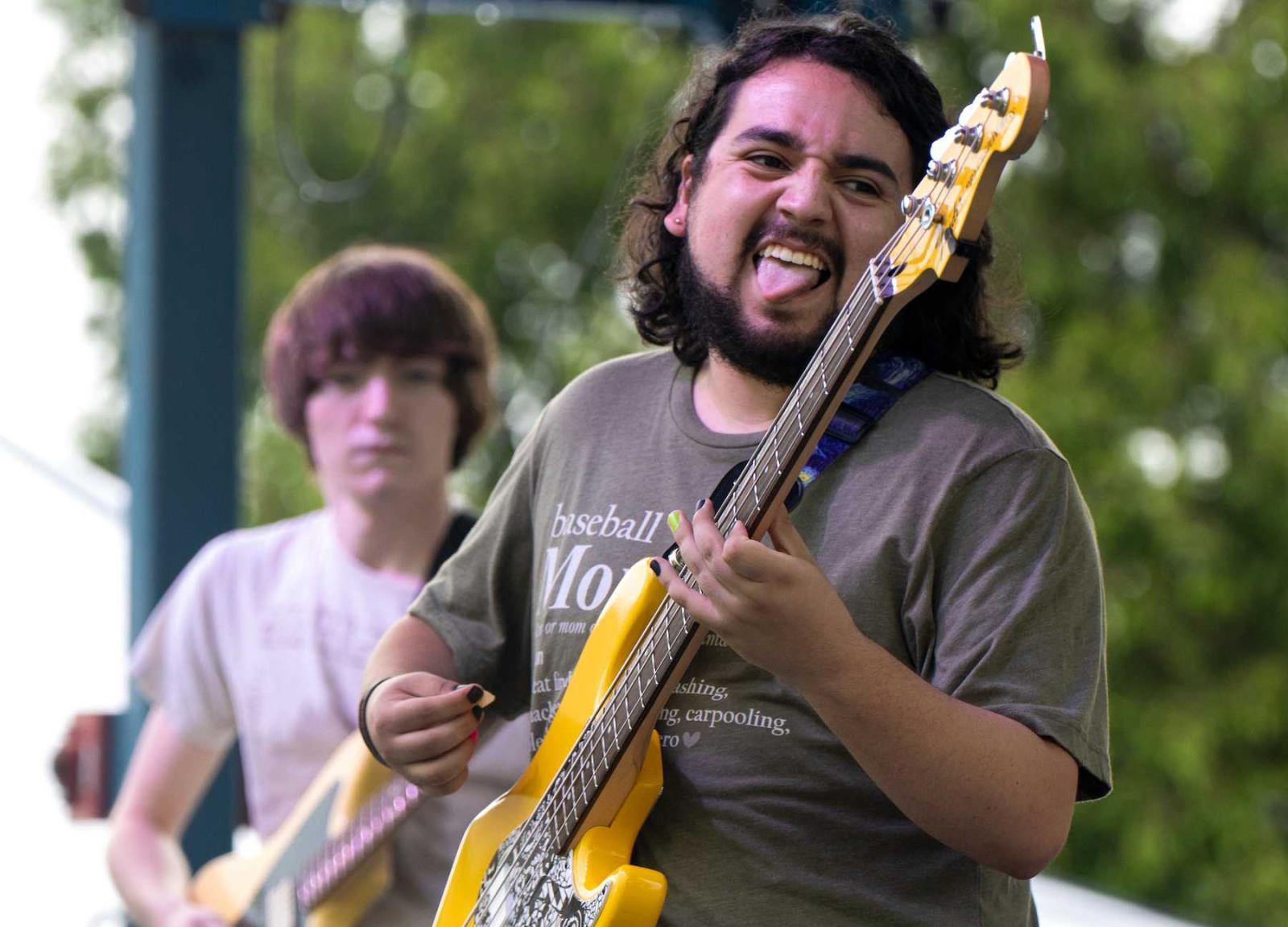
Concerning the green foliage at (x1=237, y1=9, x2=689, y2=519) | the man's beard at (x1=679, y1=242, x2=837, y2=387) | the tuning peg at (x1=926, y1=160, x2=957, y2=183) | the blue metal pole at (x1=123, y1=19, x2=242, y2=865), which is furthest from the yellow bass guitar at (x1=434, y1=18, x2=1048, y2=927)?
the green foliage at (x1=237, y1=9, x2=689, y2=519)

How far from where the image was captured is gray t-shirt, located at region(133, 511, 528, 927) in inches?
106

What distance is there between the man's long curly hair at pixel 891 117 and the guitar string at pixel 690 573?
168 mm

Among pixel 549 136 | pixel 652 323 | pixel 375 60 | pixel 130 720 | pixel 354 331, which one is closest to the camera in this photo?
pixel 652 323

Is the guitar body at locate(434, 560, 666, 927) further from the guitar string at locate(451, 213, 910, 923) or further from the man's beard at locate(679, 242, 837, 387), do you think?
the man's beard at locate(679, 242, 837, 387)

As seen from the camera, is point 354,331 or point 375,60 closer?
point 354,331

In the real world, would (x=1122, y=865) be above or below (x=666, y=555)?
below

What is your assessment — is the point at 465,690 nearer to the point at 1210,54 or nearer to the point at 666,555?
the point at 666,555

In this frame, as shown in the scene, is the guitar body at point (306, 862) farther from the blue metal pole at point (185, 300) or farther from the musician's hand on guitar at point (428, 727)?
the musician's hand on guitar at point (428, 727)

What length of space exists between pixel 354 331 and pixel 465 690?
4.22 feet

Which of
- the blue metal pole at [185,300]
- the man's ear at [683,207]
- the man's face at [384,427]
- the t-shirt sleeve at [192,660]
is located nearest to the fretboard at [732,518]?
the man's ear at [683,207]

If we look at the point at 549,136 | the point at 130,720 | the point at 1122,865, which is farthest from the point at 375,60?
the point at 130,720

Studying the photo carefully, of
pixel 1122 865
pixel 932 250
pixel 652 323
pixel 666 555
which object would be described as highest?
pixel 932 250

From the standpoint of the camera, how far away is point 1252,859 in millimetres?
7371

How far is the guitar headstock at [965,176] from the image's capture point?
141cm
